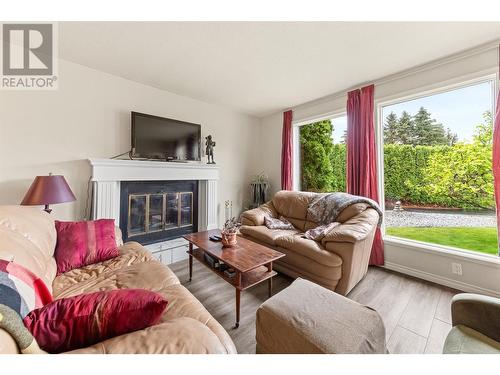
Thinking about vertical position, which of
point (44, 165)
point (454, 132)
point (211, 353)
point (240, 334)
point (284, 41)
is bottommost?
point (240, 334)

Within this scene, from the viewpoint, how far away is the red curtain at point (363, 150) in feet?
8.64

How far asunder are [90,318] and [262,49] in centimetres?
236

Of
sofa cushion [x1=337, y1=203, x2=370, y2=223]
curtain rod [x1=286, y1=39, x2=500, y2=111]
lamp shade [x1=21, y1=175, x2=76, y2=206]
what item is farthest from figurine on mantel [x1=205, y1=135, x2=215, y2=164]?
sofa cushion [x1=337, y1=203, x2=370, y2=223]

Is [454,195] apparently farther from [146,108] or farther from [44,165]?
[44,165]

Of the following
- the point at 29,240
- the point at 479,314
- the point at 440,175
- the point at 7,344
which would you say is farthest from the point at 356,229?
the point at 29,240

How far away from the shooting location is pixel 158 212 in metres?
2.95

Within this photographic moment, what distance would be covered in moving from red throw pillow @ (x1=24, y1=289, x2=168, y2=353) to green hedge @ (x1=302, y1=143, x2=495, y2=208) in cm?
302

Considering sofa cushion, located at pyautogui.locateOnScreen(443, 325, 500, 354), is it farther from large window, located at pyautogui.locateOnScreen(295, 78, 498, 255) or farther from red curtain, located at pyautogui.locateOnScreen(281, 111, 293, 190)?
red curtain, located at pyautogui.locateOnScreen(281, 111, 293, 190)

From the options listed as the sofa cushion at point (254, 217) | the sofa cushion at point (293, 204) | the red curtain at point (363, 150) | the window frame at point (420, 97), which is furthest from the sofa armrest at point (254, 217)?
the window frame at point (420, 97)

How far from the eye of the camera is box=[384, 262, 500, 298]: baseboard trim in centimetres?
195

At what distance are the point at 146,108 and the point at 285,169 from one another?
2.45 metres

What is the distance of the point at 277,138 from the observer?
159 inches

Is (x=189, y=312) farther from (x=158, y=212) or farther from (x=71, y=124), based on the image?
(x=71, y=124)

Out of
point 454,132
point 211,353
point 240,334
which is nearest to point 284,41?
point 454,132
